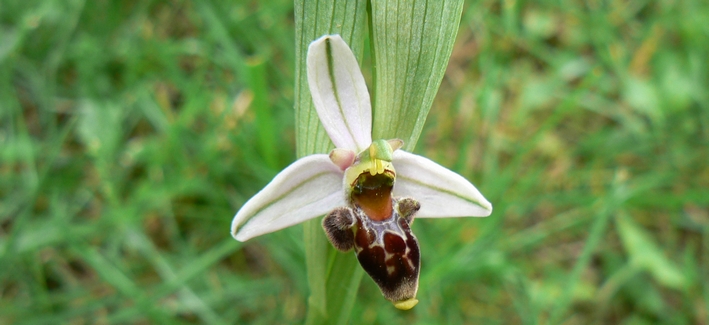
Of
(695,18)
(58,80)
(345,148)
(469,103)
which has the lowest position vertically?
(469,103)

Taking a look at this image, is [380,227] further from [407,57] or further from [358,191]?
[407,57]

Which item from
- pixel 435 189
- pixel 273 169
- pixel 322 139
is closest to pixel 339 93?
pixel 322 139

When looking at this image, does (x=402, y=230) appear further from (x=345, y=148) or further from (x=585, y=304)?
(x=585, y=304)

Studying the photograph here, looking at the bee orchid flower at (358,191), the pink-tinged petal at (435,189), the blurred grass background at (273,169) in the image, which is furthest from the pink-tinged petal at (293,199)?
the blurred grass background at (273,169)

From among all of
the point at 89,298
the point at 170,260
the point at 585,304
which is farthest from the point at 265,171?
the point at 585,304

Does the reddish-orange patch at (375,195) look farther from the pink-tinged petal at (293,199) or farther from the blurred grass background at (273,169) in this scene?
the blurred grass background at (273,169)
